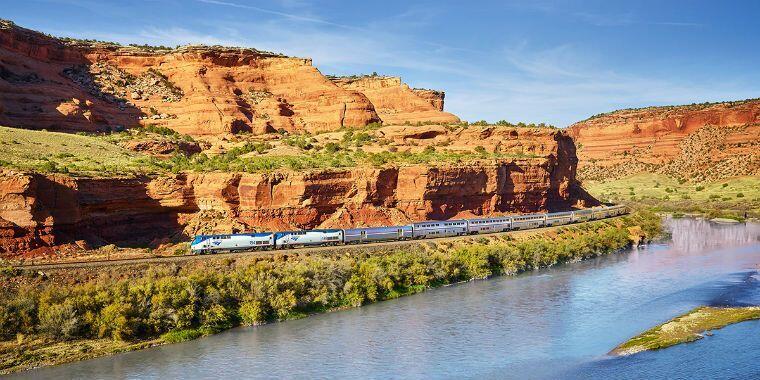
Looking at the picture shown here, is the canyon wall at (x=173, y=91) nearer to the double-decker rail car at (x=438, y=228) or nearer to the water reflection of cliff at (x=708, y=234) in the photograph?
the double-decker rail car at (x=438, y=228)

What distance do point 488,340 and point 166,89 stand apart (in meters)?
51.7

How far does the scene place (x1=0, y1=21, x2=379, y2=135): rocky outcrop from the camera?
59.1 metres

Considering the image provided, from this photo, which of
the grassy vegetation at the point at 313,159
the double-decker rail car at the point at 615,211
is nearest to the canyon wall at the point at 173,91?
the grassy vegetation at the point at 313,159

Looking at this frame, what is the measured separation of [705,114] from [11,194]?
134343mm

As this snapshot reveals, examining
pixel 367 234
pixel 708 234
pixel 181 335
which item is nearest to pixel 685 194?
pixel 708 234

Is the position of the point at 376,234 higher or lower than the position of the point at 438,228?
lower

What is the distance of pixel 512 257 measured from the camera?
149 ft

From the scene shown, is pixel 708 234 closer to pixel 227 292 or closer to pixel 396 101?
pixel 396 101

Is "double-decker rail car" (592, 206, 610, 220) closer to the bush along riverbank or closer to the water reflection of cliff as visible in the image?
the water reflection of cliff

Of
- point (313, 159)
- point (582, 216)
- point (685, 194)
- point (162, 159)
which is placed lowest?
point (582, 216)

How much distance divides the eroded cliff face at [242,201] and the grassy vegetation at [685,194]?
41389 millimetres

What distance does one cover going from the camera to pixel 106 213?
135 ft

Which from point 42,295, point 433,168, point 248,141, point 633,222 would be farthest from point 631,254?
point 42,295

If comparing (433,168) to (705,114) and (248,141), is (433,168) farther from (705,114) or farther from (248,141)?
(705,114)
